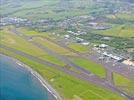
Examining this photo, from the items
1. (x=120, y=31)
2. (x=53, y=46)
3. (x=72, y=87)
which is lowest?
(x=120, y=31)

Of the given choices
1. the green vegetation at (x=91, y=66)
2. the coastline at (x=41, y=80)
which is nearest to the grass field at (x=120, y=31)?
the green vegetation at (x=91, y=66)

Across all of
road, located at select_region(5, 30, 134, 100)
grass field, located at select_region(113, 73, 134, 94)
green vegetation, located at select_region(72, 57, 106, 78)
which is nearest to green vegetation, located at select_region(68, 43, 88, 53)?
road, located at select_region(5, 30, 134, 100)

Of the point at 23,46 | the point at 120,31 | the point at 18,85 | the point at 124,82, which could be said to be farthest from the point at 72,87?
the point at 120,31

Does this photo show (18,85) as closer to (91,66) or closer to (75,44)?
(91,66)

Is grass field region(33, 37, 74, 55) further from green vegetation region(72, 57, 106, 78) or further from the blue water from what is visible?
the blue water

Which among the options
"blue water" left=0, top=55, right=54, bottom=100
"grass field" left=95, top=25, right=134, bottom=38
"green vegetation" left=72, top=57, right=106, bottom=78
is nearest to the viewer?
"blue water" left=0, top=55, right=54, bottom=100

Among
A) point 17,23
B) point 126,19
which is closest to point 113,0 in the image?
point 126,19
